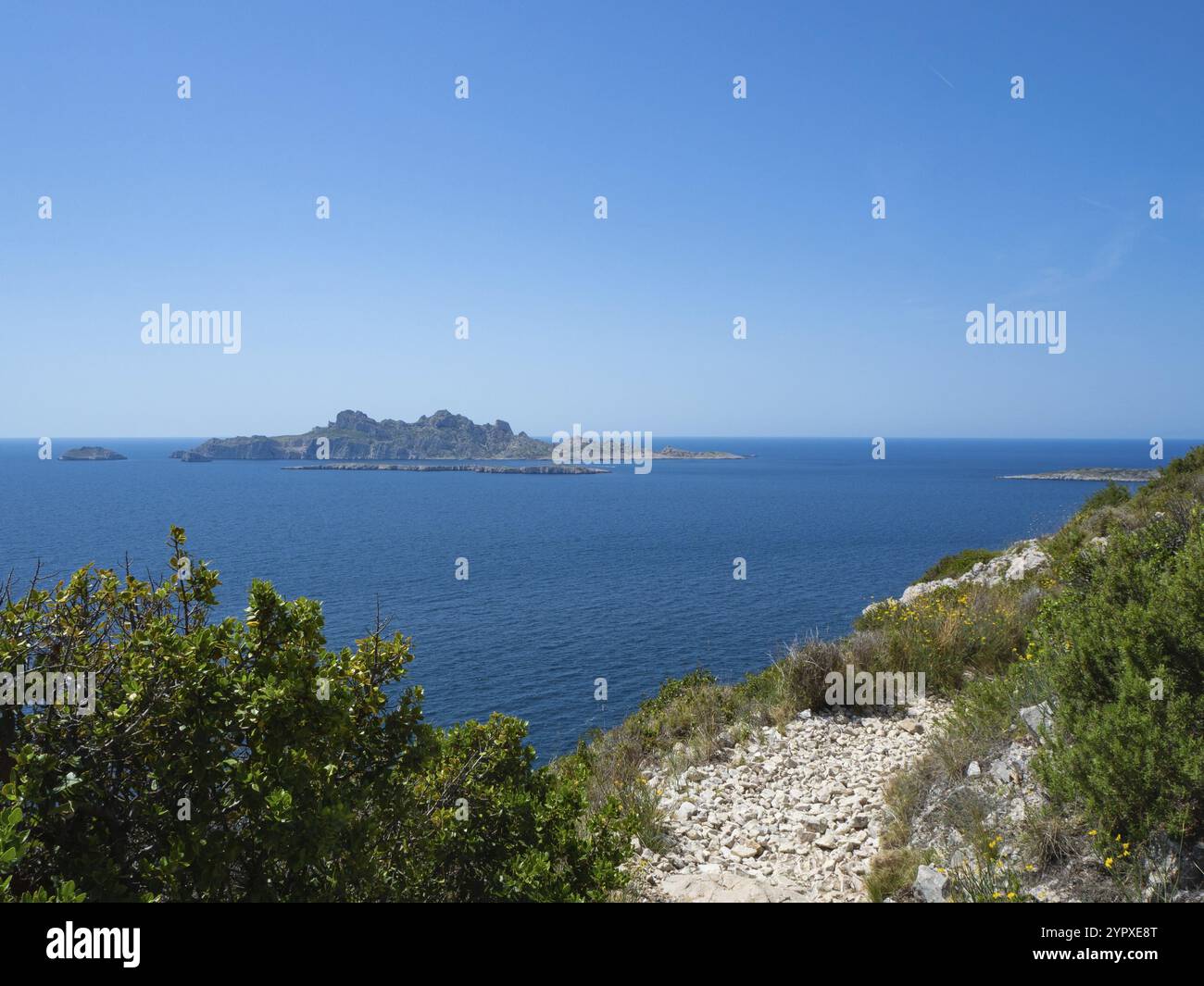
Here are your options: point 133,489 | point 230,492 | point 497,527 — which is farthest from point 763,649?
point 133,489

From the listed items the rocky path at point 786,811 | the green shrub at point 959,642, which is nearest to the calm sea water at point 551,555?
the rocky path at point 786,811

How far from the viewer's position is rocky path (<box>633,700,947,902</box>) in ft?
18.7

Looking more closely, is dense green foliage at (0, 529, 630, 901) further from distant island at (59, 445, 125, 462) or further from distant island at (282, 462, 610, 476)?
distant island at (59, 445, 125, 462)

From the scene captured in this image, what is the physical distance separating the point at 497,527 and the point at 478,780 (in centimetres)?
6934

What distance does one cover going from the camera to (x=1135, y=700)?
4703mm

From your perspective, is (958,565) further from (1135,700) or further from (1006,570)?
(1135,700)

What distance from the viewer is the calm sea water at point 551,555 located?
2934cm

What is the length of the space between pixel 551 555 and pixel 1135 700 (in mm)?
53094

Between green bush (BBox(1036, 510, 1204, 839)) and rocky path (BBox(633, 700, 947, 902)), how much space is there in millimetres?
1946

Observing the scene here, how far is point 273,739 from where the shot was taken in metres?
3.33

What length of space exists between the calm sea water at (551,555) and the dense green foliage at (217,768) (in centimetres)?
78

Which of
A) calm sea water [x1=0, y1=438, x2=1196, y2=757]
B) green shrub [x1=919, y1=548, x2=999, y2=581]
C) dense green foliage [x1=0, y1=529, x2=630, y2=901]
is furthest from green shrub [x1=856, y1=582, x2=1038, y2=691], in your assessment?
green shrub [x1=919, y1=548, x2=999, y2=581]

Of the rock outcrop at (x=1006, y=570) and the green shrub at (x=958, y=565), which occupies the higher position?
the rock outcrop at (x=1006, y=570)

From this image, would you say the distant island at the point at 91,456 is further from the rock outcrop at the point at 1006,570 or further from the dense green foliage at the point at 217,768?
the dense green foliage at the point at 217,768
